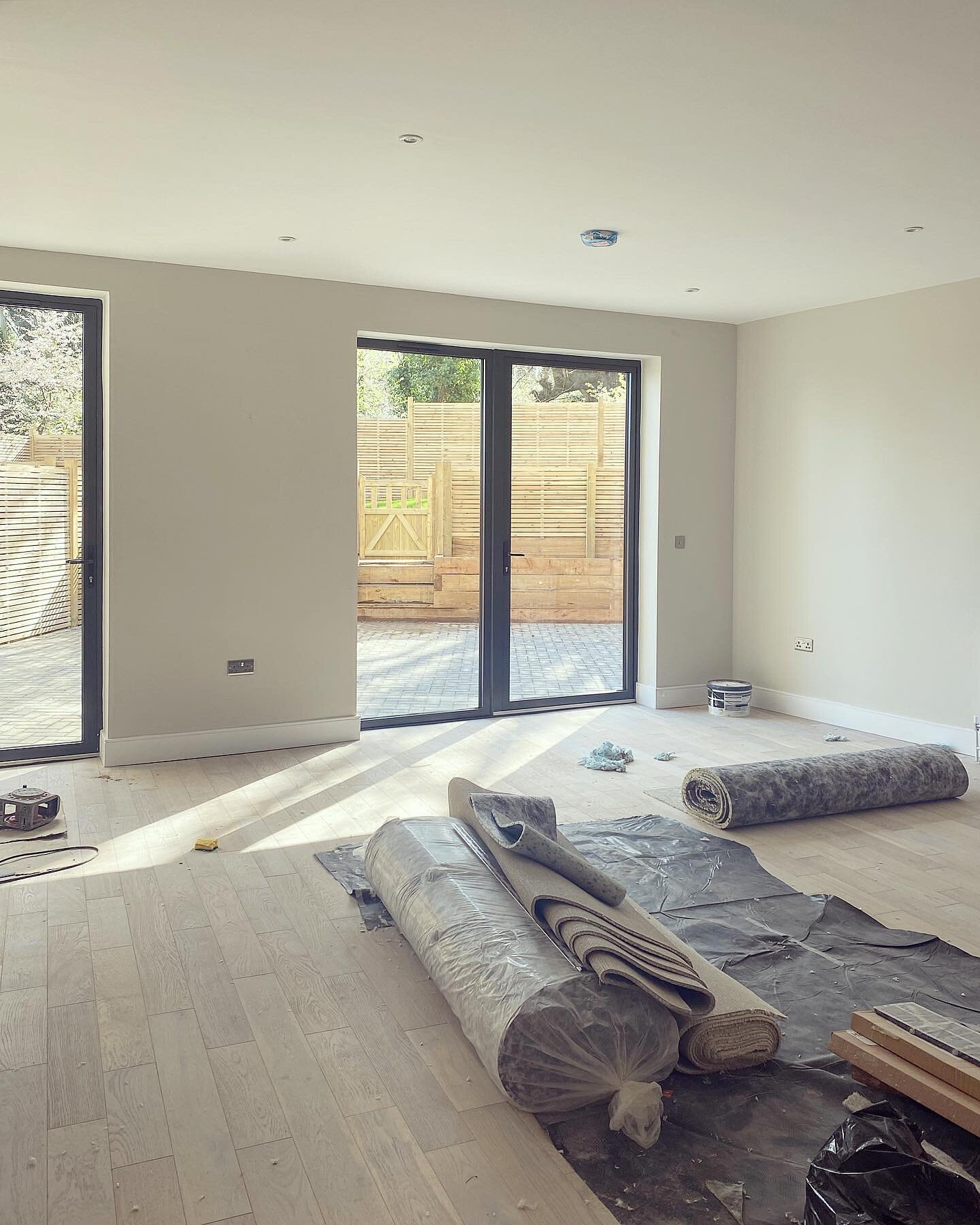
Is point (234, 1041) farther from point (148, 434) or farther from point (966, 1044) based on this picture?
point (148, 434)

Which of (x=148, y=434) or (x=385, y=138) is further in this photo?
(x=148, y=434)

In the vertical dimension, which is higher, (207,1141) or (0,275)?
(0,275)

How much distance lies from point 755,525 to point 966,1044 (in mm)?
5087

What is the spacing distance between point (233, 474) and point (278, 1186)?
4.13m

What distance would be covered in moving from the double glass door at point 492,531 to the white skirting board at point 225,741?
1.28 ft

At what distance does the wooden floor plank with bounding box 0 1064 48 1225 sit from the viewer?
6.50 feet

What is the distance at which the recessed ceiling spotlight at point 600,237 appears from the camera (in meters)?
4.70

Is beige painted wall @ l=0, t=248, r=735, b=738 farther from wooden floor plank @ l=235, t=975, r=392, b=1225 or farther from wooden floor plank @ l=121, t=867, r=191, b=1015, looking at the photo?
wooden floor plank @ l=235, t=975, r=392, b=1225

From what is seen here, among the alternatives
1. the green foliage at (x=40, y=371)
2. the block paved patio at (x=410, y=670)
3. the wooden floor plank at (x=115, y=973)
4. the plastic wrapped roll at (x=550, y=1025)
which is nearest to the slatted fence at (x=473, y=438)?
the block paved patio at (x=410, y=670)

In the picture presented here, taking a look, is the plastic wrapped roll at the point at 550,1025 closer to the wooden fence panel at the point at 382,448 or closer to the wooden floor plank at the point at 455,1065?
the wooden floor plank at the point at 455,1065

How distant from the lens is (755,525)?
7090 mm

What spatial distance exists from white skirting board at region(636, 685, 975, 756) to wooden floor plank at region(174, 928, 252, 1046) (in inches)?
169

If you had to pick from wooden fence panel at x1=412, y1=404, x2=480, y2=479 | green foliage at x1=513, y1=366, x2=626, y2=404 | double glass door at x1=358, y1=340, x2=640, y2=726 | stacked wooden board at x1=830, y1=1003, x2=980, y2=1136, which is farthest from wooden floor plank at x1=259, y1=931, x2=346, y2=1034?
green foliage at x1=513, y1=366, x2=626, y2=404

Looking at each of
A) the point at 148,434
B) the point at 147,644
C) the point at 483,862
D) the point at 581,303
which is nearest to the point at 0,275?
the point at 148,434
